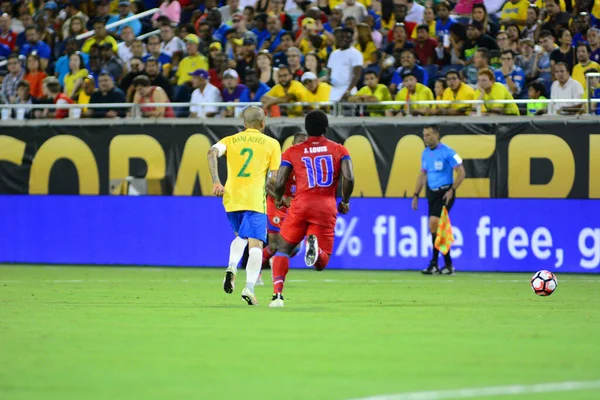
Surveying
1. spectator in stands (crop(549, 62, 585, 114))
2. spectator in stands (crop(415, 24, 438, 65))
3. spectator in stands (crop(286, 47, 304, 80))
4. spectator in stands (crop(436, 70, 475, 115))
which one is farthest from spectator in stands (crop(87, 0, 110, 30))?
spectator in stands (crop(549, 62, 585, 114))

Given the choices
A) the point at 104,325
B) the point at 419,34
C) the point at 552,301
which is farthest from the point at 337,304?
the point at 419,34

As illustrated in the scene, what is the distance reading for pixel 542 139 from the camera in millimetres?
21828

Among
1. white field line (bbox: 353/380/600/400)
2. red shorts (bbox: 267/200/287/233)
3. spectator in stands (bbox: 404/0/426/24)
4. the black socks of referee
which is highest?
spectator in stands (bbox: 404/0/426/24)

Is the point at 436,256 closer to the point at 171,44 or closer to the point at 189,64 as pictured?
the point at 189,64

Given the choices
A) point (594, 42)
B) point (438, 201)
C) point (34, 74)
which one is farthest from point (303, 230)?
point (34, 74)

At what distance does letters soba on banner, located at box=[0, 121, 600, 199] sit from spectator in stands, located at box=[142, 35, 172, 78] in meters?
2.50

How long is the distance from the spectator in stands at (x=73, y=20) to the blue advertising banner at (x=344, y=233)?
5.72 metres

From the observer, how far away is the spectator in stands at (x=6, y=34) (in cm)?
2972

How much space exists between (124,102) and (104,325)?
46.7 feet

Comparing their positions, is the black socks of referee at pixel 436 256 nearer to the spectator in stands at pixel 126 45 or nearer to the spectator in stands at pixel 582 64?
the spectator in stands at pixel 582 64

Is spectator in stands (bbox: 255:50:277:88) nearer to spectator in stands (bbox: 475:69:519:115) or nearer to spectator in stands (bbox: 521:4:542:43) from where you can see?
spectator in stands (bbox: 475:69:519:115)

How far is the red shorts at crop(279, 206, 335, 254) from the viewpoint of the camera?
13438mm

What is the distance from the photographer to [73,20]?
29.0 meters

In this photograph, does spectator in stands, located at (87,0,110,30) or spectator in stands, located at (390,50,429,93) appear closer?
spectator in stands, located at (390,50,429,93)
